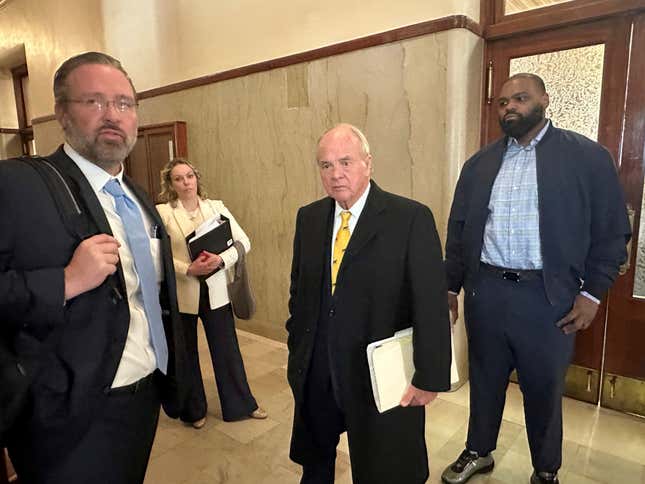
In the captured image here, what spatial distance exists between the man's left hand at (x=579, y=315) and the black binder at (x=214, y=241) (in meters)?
1.69

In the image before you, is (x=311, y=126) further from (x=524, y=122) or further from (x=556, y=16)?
(x=524, y=122)

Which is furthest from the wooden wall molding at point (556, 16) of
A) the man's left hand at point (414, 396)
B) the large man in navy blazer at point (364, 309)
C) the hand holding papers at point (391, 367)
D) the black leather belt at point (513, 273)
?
the man's left hand at point (414, 396)

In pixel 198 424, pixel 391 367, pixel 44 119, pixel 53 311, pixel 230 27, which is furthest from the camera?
pixel 44 119

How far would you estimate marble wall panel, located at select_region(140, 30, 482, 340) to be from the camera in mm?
2779

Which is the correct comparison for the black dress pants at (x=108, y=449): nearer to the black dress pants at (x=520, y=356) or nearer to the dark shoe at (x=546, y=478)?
the black dress pants at (x=520, y=356)

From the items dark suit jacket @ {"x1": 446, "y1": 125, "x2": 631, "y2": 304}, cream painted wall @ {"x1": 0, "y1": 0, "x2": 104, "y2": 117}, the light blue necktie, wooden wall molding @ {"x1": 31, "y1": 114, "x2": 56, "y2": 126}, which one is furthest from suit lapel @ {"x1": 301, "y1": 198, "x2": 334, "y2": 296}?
wooden wall molding @ {"x1": 31, "y1": 114, "x2": 56, "y2": 126}

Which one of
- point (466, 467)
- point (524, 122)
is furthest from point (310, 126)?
point (466, 467)

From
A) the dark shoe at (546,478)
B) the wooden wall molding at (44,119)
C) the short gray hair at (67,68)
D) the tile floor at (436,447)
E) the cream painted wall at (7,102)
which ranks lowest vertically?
the tile floor at (436,447)

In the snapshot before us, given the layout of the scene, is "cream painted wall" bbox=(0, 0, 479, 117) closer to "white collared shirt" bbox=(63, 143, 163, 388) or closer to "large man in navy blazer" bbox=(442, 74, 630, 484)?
"large man in navy blazer" bbox=(442, 74, 630, 484)

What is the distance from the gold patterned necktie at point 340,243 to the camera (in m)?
1.55

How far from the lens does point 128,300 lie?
3.91 ft

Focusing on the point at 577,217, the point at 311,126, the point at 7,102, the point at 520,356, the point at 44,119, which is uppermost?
the point at 7,102

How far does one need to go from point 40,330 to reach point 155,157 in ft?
13.4

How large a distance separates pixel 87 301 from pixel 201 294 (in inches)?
58.8
